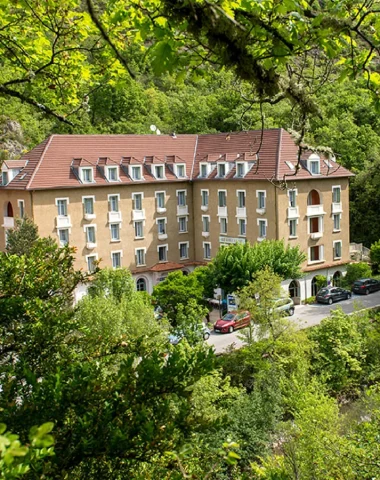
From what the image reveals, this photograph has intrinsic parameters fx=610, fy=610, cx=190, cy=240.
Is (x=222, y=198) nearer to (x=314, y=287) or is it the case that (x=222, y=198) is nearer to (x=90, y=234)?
(x=314, y=287)

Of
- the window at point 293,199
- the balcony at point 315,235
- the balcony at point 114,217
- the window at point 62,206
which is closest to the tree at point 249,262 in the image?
the window at point 293,199

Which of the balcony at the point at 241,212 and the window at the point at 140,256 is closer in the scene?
the balcony at the point at 241,212

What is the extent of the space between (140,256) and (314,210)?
11422 millimetres

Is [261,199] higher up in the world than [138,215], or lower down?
higher up

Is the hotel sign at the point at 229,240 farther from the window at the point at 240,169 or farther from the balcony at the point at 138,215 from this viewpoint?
the balcony at the point at 138,215

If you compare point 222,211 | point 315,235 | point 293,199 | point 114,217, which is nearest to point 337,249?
point 315,235

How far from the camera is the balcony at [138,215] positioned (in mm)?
38806

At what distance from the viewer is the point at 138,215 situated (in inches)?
1535

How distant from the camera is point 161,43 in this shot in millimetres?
4293

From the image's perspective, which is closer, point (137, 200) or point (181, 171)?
point (137, 200)

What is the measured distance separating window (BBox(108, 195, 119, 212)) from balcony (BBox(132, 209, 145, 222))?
1.28 metres

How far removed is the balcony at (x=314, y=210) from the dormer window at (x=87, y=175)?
1335cm

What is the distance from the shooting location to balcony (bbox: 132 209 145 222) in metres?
38.8

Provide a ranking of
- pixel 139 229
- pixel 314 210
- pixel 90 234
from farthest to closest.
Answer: pixel 139 229
pixel 314 210
pixel 90 234
